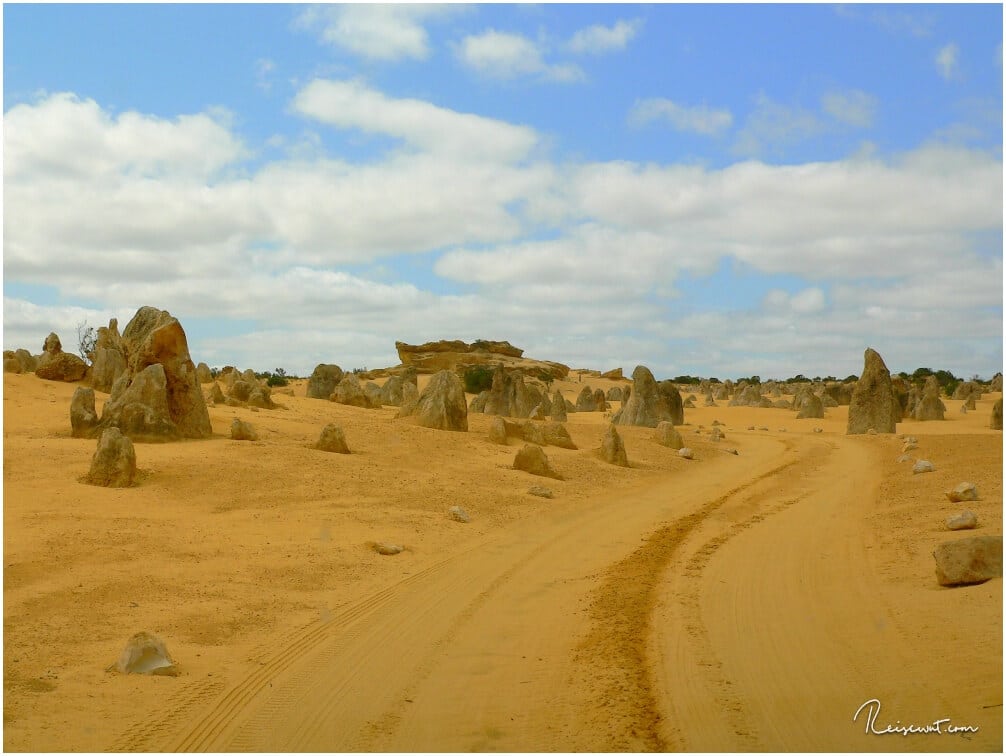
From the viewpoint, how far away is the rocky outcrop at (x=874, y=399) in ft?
101

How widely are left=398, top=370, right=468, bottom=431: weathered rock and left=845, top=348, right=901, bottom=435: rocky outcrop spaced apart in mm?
16624

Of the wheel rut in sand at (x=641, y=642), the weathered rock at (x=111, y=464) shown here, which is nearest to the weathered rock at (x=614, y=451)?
Answer: the wheel rut in sand at (x=641, y=642)

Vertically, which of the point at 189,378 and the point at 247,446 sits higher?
the point at 189,378

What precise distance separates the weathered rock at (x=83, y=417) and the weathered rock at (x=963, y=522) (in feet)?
39.4

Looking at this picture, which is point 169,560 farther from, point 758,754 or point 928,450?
point 928,450

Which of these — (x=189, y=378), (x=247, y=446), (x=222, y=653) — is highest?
(x=189, y=378)

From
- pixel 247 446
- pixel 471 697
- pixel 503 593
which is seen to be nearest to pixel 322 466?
pixel 247 446

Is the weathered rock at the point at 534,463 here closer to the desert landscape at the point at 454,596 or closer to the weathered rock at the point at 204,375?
the desert landscape at the point at 454,596

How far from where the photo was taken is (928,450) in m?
21.0

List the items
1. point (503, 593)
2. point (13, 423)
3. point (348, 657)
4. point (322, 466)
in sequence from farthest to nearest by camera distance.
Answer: point (13, 423)
point (322, 466)
point (503, 593)
point (348, 657)

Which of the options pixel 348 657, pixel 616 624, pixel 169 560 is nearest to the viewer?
pixel 348 657

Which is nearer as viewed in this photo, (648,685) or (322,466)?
(648,685)

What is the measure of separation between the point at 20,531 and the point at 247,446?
5.70 metres

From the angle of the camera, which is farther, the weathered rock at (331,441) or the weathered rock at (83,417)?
the weathered rock at (331,441)
